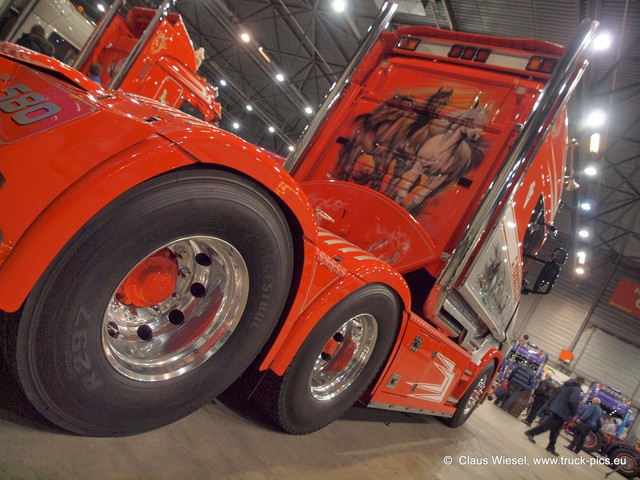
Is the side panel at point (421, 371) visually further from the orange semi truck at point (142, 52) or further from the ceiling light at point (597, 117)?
the ceiling light at point (597, 117)

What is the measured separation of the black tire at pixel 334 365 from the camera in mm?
2014

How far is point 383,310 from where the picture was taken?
2.32m

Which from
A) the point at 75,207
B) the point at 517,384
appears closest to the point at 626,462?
the point at 517,384

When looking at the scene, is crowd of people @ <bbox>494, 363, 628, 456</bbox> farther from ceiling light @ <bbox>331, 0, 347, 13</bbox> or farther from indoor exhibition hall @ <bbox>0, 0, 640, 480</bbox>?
ceiling light @ <bbox>331, 0, 347, 13</bbox>

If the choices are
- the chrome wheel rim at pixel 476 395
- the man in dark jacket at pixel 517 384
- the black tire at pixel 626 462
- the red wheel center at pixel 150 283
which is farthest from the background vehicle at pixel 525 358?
the red wheel center at pixel 150 283

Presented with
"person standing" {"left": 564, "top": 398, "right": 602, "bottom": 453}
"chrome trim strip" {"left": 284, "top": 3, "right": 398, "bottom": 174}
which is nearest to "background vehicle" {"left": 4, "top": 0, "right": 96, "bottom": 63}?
"chrome trim strip" {"left": 284, "top": 3, "right": 398, "bottom": 174}

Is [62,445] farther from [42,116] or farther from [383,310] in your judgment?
[383,310]

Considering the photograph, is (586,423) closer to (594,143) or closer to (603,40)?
(594,143)

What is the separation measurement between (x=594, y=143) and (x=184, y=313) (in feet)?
39.5

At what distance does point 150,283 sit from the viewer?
4.92 ft

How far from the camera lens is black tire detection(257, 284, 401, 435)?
6.61 feet

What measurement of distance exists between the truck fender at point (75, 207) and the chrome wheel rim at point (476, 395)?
4.40 meters

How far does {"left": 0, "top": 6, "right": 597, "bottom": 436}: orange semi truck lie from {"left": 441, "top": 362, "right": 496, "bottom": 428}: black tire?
993 mm

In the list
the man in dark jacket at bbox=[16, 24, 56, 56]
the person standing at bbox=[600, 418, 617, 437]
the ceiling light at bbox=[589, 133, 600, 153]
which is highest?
the ceiling light at bbox=[589, 133, 600, 153]
